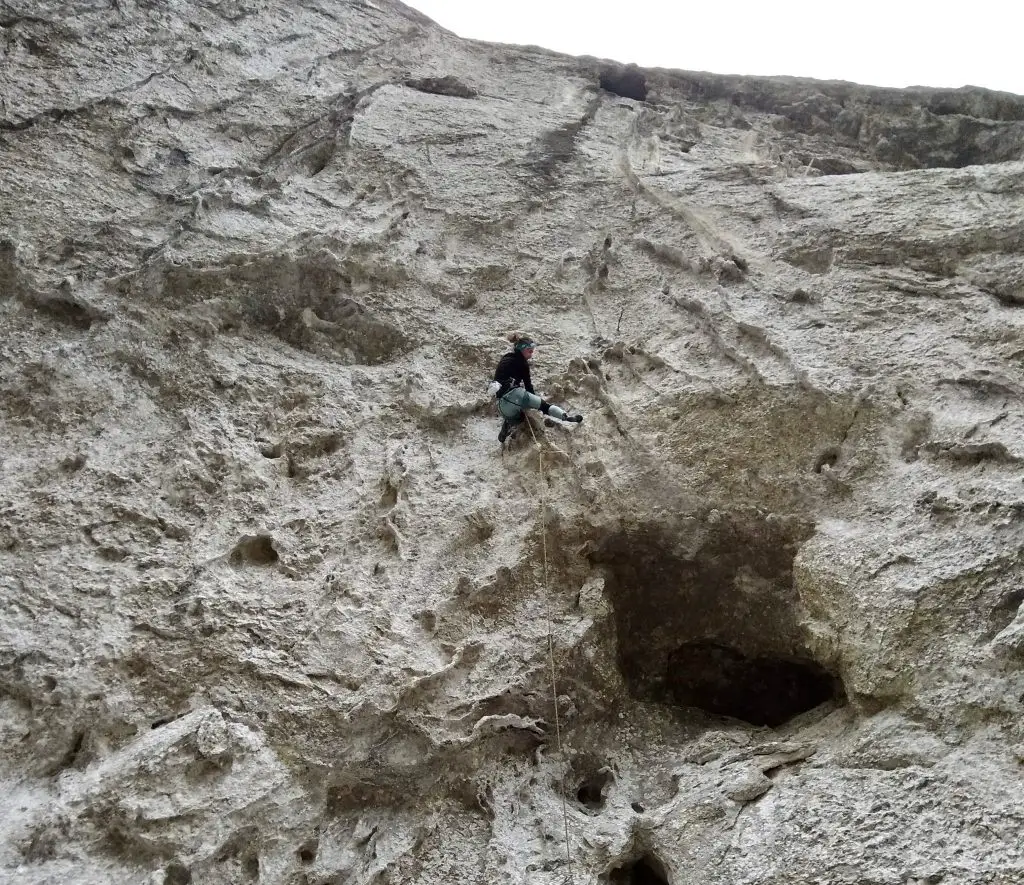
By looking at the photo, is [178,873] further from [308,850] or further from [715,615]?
[715,615]

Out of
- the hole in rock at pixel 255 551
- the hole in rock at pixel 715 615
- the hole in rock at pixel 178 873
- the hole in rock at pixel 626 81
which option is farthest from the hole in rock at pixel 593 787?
the hole in rock at pixel 626 81

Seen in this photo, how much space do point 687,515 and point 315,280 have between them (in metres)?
3.88

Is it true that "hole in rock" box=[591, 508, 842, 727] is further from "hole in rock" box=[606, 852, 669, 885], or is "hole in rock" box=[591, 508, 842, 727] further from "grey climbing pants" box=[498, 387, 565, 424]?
"hole in rock" box=[606, 852, 669, 885]

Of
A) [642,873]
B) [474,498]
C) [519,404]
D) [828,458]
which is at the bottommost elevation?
[642,873]

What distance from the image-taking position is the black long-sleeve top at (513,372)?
268 inches

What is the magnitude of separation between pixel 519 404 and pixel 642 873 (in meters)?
3.28

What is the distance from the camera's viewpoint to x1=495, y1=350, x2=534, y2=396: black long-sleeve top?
680 cm

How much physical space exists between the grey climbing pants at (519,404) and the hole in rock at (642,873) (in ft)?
10.1

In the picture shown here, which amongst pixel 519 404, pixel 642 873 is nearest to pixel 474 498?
pixel 519 404

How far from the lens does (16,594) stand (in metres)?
5.27

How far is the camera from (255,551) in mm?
5992

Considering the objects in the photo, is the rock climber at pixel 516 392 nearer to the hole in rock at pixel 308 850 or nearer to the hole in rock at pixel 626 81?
the hole in rock at pixel 308 850

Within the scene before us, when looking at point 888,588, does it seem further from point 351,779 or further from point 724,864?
point 351,779

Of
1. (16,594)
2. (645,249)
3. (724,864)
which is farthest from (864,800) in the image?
(645,249)
